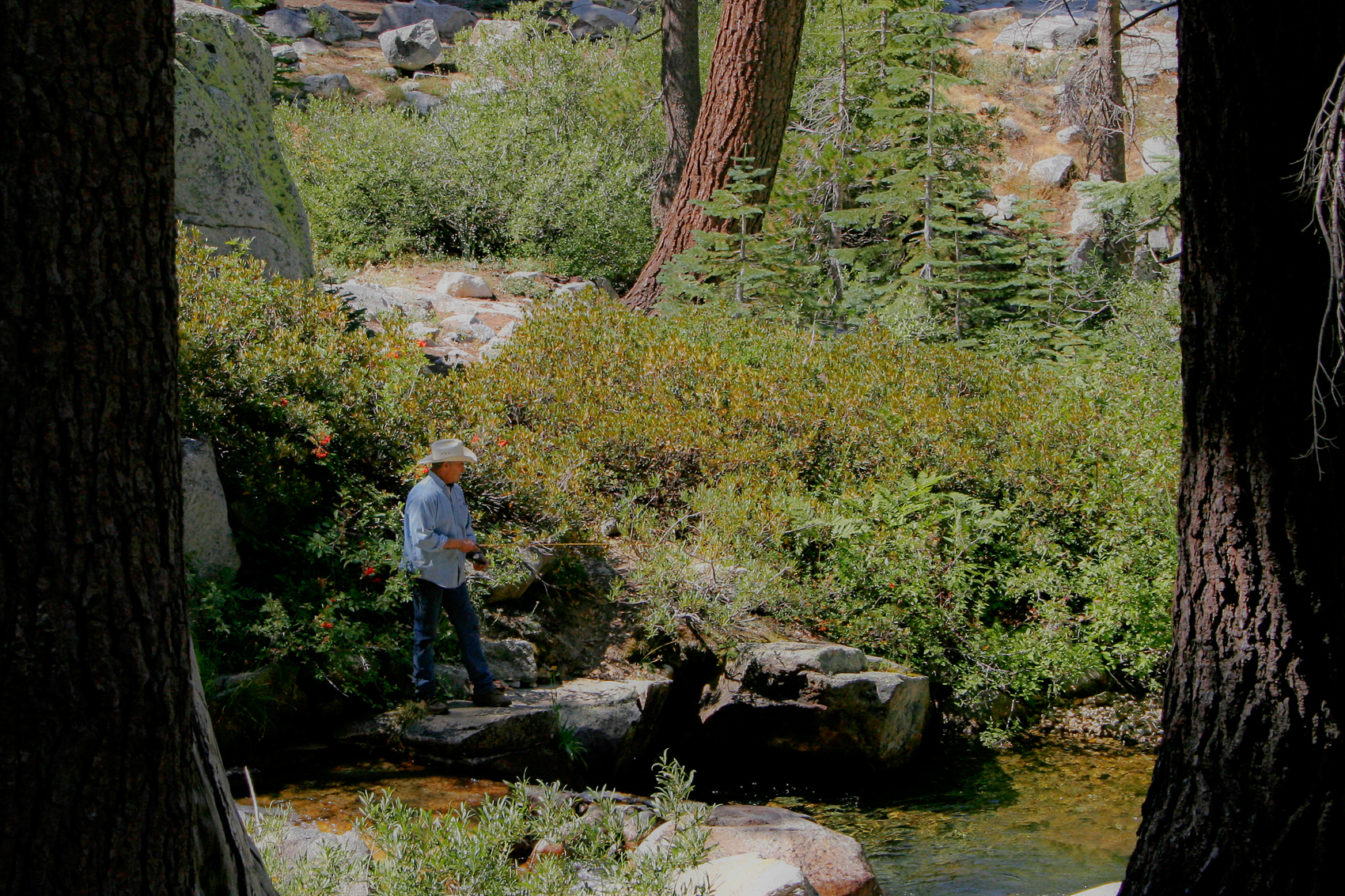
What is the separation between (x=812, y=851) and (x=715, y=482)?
3.77m

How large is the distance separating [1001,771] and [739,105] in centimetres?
817

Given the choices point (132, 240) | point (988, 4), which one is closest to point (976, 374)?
point (132, 240)

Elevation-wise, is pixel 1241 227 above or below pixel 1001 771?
above

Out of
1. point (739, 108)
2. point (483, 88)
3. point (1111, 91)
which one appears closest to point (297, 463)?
point (739, 108)

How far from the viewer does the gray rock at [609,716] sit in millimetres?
6320

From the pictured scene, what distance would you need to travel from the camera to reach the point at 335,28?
95.1 ft

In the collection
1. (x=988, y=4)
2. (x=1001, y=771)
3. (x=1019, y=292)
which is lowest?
(x=1001, y=771)

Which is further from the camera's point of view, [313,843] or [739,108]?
[739,108]

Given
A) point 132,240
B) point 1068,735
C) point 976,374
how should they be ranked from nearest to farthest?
point 132,240 < point 1068,735 < point 976,374

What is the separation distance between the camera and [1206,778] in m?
3.32

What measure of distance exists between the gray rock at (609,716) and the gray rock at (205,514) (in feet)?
6.38

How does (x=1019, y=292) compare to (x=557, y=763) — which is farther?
(x=1019, y=292)

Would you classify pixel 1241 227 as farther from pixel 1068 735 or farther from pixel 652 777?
pixel 1068 735

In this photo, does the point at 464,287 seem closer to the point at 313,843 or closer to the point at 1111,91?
the point at 313,843
